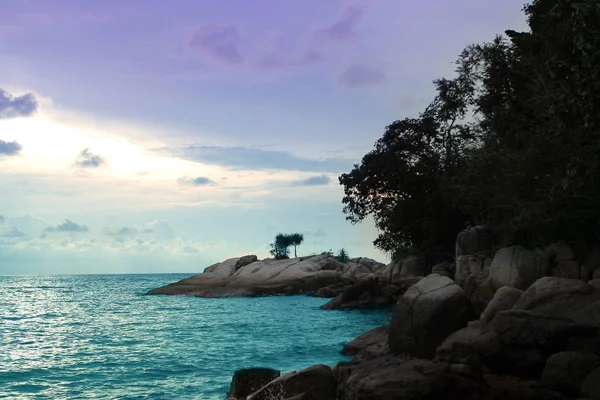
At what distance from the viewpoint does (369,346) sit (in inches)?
795

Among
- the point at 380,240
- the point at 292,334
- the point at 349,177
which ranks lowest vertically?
the point at 292,334

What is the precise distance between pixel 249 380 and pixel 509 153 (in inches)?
570

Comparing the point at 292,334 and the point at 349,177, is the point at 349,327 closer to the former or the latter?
the point at 292,334

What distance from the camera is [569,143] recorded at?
50.1 feet

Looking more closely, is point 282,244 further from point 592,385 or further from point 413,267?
point 592,385

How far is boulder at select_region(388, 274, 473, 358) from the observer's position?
1624 cm

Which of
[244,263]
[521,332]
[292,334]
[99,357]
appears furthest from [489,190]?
[244,263]

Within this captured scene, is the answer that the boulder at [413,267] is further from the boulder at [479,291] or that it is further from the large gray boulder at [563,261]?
the large gray boulder at [563,261]

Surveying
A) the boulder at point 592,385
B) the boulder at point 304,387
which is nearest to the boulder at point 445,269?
the boulder at point 304,387

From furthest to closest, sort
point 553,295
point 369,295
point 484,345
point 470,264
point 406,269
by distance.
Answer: point 406,269
point 369,295
point 470,264
point 553,295
point 484,345

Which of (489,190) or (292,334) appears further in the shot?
(292,334)

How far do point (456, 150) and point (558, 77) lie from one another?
3137 cm

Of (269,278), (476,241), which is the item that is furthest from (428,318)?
(269,278)

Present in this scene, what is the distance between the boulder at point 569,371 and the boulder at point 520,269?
1056cm
